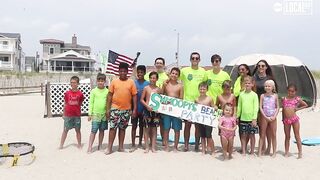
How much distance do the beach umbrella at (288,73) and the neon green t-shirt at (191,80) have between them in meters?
10.8

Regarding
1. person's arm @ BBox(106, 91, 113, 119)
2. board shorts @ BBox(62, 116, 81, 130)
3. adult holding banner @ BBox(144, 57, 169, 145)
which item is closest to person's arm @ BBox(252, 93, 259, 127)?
adult holding banner @ BBox(144, 57, 169, 145)

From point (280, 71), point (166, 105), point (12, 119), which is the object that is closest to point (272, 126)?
point (166, 105)

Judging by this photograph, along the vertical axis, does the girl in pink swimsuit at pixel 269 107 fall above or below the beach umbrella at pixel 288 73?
below

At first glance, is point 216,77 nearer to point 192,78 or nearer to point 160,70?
point 192,78

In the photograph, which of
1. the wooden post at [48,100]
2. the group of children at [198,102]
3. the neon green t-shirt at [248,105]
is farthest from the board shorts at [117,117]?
the wooden post at [48,100]

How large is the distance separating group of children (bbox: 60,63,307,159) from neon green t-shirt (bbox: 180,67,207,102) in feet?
0.40

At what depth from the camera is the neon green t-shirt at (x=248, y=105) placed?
21.5 feet

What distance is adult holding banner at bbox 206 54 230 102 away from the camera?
684 cm

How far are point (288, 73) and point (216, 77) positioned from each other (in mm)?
11697

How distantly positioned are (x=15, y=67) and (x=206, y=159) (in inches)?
2169

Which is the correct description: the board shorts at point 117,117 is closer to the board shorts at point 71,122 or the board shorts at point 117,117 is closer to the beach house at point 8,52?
the board shorts at point 71,122

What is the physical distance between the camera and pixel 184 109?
683 centimetres

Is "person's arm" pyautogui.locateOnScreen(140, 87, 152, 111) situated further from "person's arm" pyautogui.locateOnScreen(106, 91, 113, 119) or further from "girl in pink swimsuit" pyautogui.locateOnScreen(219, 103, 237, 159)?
"girl in pink swimsuit" pyautogui.locateOnScreen(219, 103, 237, 159)

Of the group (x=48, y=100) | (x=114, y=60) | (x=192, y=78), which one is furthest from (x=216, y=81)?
(x=48, y=100)
